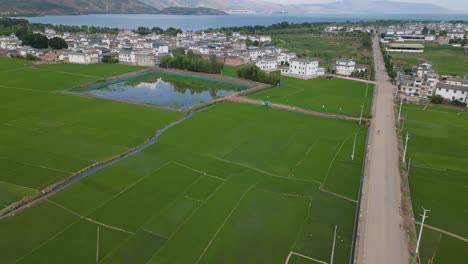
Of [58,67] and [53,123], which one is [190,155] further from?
[58,67]

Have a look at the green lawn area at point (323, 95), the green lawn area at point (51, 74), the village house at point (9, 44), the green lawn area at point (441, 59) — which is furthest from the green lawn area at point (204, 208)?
the village house at point (9, 44)

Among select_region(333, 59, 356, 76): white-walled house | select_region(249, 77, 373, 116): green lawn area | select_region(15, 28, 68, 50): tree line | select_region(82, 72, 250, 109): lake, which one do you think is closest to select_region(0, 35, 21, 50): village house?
select_region(15, 28, 68, 50): tree line

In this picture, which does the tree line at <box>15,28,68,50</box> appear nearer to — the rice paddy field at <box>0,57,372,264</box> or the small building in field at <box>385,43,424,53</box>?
the rice paddy field at <box>0,57,372,264</box>

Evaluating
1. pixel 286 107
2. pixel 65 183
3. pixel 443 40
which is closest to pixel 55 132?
pixel 65 183

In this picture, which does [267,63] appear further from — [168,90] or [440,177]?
[440,177]

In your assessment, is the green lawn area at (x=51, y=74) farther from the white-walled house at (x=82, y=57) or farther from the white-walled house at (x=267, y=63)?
the white-walled house at (x=267, y=63)

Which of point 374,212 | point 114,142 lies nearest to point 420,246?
point 374,212
